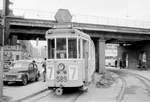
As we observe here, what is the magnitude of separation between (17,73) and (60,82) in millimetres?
6196

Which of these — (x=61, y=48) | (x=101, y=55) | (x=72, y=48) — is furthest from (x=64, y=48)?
(x=101, y=55)

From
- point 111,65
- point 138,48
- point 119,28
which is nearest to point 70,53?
point 119,28

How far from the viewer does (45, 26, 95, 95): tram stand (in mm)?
10766

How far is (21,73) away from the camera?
16016 mm

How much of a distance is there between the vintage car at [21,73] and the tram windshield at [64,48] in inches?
220

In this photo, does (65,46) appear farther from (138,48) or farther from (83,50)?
(138,48)

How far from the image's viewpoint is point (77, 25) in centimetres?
2730

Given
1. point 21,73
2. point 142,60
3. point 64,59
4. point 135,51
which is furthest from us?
point 135,51

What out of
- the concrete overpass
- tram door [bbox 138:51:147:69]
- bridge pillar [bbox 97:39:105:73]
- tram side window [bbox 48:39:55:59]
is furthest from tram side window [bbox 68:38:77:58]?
tram door [bbox 138:51:147:69]

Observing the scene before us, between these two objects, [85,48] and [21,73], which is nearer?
[85,48]

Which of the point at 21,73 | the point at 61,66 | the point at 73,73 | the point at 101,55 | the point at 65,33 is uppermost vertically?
the point at 65,33

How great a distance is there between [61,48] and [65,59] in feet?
2.07

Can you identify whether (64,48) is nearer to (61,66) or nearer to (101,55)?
(61,66)

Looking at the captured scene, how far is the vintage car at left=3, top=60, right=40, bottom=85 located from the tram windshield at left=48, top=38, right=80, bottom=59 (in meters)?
5.60
